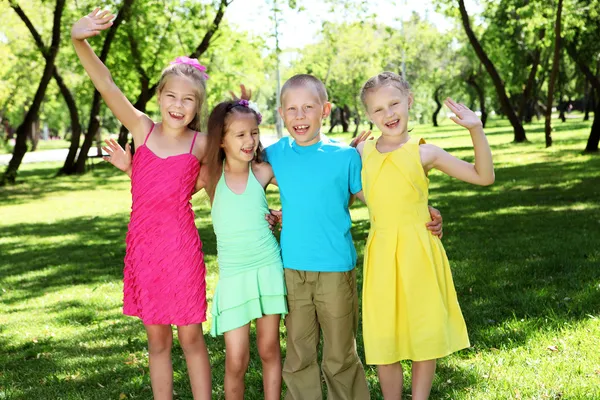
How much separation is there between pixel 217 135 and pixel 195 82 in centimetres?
33

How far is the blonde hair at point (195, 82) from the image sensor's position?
12.5ft

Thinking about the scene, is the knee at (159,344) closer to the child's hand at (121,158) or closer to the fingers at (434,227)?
the child's hand at (121,158)

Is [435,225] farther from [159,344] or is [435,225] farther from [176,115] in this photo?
[159,344]

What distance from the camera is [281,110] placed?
149 inches

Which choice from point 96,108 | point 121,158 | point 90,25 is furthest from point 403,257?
point 96,108

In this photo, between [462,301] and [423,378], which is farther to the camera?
[462,301]

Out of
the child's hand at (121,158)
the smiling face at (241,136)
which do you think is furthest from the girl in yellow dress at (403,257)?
the child's hand at (121,158)

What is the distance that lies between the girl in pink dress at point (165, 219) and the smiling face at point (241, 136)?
0.59 feet

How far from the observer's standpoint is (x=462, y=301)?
6.18m

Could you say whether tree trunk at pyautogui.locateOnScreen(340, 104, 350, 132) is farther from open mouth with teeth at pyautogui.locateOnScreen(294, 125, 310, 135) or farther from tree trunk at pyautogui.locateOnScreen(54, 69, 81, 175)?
open mouth with teeth at pyautogui.locateOnScreen(294, 125, 310, 135)

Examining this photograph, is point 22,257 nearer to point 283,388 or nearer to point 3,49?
point 283,388

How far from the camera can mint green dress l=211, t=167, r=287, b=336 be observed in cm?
362

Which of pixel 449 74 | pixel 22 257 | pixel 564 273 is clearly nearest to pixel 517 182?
pixel 564 273

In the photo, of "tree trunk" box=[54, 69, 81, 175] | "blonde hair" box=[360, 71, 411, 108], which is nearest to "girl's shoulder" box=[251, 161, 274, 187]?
"blonde hair" box=[360, 71, 411, 108]
